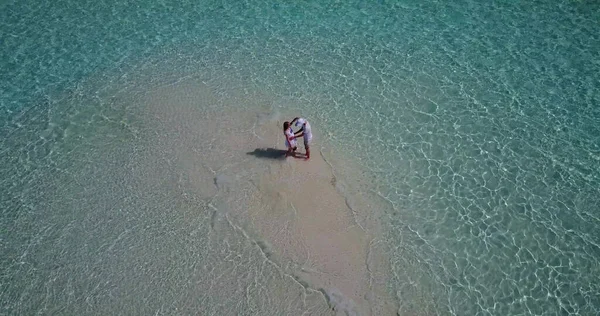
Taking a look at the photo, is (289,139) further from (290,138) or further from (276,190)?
(276,190)

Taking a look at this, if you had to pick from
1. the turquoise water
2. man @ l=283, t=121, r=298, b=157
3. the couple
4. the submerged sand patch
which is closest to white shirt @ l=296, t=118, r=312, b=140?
the couple

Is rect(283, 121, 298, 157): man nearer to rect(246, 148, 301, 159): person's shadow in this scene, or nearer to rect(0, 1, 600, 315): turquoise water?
rect(246, 148, 301, 159): person's shadow

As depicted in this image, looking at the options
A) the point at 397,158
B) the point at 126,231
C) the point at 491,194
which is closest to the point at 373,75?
the point at 397,158

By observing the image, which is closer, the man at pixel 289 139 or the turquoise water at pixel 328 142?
the turquoise water at pixel 328 142

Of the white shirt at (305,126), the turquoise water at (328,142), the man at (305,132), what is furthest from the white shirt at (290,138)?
the turquoise water at (328,142)

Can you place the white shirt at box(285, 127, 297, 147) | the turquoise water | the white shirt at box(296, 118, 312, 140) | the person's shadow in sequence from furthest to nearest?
the person's shadow, the white shirt at box(285, 127, 297, 147), the white shirt at box(296, 118, 312, 140), the turquoise water

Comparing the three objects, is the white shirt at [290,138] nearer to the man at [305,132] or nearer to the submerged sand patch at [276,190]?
the man at [305,132]
